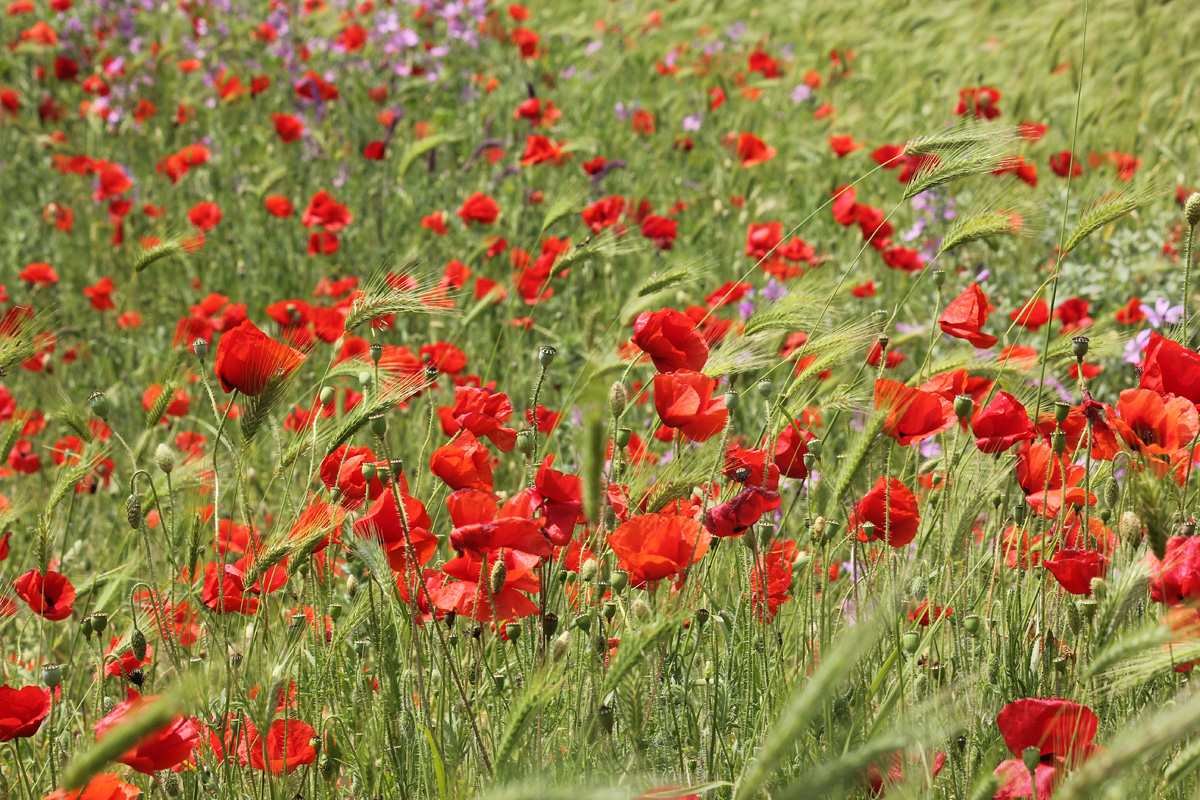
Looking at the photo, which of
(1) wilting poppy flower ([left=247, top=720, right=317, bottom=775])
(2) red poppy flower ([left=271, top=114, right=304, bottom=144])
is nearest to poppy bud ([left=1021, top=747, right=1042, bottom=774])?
(1) wilting poppy flower ([left=247, top=720, right=317, bottom=775])

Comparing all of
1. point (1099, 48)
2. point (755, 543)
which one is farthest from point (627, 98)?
point (755, 543)

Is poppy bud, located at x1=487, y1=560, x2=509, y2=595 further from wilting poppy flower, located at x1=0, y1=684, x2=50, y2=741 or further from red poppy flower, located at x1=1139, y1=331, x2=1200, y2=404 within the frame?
red poppy flower, located at x1=1139, y1=331, x2=1200, y2=404

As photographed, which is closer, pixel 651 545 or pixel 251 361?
pixel 651 545

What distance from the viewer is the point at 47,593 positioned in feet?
4.86

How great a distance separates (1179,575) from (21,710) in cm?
132

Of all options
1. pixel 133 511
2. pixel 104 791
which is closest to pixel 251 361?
pixel 133 511

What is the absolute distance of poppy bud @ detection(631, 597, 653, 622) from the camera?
1.19 m

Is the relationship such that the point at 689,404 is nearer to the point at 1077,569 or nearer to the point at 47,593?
the point at 1077,569

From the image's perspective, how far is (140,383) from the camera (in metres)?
3.47

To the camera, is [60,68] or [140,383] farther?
[60,68]

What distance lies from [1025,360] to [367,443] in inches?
91.3

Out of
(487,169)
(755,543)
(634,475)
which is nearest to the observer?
(755,543)

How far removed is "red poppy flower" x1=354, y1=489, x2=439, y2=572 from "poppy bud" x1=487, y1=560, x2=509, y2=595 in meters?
0.11

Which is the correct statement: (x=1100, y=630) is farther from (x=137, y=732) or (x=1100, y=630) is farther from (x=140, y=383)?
(x=140, y=383)
